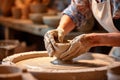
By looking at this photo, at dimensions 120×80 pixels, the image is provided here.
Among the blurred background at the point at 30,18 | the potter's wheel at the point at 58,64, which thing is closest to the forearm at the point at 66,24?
the potter's wheel at the point at 58,64

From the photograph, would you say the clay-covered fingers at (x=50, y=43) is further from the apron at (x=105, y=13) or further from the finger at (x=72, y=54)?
the apron at (x=105, y=13)

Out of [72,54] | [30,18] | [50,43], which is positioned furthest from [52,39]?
[30,18]

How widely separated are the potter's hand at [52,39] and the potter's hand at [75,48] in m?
0.07

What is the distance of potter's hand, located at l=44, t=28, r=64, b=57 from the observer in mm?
1562

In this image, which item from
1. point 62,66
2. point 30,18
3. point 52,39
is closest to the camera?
point 62,66

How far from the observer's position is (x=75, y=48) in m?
1.53

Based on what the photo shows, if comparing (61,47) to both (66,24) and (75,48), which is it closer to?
(75,48)

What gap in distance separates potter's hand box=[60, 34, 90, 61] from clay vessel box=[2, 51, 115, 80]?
0.16 ft

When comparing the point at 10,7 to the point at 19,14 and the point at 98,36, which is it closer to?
the point at 19,14

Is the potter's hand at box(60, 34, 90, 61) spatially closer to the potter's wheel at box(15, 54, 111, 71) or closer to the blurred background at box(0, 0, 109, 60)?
the potter's wheel at box(15, 54, 111, 71)

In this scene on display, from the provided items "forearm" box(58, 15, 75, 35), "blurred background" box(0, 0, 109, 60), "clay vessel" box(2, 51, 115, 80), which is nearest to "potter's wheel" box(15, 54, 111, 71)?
"clay vessel" box(2, 51, 115, 80)

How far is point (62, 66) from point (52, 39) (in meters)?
0.20

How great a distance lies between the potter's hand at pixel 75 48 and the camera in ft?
4.99

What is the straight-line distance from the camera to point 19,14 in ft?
14.5
